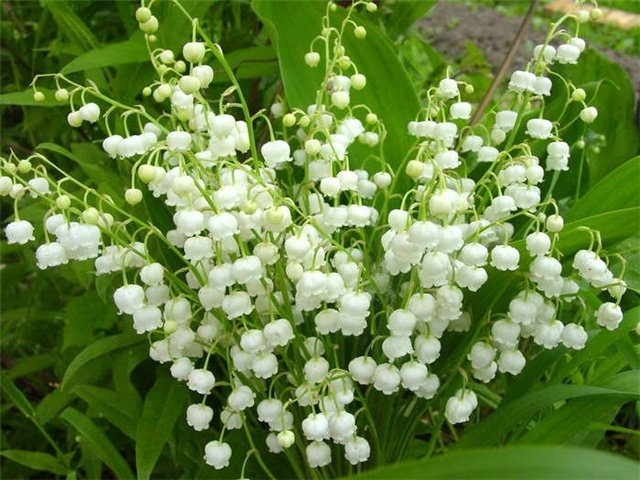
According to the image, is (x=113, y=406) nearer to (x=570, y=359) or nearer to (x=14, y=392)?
(x=14, y=392)

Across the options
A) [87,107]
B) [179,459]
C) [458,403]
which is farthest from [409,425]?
[87,107]

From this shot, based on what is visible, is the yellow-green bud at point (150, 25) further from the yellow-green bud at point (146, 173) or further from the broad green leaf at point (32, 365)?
the broad green leaf at point (32, 365)

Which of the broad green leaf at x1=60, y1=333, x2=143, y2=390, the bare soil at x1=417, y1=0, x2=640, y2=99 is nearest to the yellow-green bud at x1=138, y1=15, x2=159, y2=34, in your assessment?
the broad green leaf at x1=60, y1=333, x2=143, y2=390

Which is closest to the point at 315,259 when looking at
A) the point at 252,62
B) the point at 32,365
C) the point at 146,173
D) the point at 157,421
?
the point at 146,173

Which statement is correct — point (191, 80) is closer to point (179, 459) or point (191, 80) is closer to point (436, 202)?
point (436, 202)

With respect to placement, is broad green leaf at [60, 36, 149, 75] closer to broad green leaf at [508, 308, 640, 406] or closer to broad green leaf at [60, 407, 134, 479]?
broad green leaf at [60, 407, 134, 479]

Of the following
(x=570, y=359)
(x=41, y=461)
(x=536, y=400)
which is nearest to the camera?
(x=536, y=400)

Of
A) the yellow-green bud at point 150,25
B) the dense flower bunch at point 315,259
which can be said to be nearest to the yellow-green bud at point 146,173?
the dense flower bunch at point 315,259
